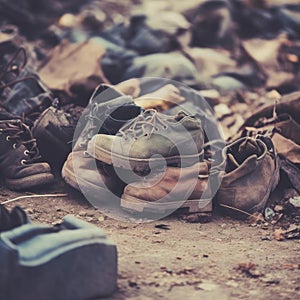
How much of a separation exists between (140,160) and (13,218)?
2.94 feet

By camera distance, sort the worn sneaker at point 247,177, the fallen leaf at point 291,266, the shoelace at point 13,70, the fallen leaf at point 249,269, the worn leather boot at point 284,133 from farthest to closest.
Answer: the shoelace at point 13,70, the worn leather boot at point 284,133, the worn sneaker at point 247,177, the fallen leaf at point 291,266, the fallen leaf at point 249,269

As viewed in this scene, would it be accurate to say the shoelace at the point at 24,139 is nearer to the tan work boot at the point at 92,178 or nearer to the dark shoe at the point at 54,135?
the dark shoe at the point at 54,135

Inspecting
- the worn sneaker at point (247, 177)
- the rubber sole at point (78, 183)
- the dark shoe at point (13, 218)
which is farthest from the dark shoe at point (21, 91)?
the dark shoe at point (13, 218)

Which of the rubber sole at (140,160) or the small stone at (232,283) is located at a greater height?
the rubber sole at (140,160)

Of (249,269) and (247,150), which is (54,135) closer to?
(247,150)

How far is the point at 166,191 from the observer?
10.8 feet

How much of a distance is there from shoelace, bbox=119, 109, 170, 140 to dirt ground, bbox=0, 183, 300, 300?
411 mm

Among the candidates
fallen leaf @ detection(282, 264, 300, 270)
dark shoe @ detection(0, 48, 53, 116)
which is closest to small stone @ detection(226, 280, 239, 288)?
fallen leaf @ detection(282, 264, 300, 270)

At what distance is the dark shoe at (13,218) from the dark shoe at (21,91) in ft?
4.29

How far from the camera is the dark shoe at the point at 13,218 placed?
2.49 m

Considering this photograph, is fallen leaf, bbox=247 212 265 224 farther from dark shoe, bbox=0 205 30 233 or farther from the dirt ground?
dark shoe, bbox=0 205 30 233

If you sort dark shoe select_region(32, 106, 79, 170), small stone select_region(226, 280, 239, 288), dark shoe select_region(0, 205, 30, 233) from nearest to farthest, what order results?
1. dark shoe select_region(0, 205, 30, 233)
2. small stone select_region(226, 280, 239, 288)
3. dark shoe select_region(32, 106, 79, 170)

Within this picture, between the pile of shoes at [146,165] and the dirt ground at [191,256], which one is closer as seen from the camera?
the dirt ground at [191,256]

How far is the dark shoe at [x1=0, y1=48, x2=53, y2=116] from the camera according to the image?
13.0 ft
